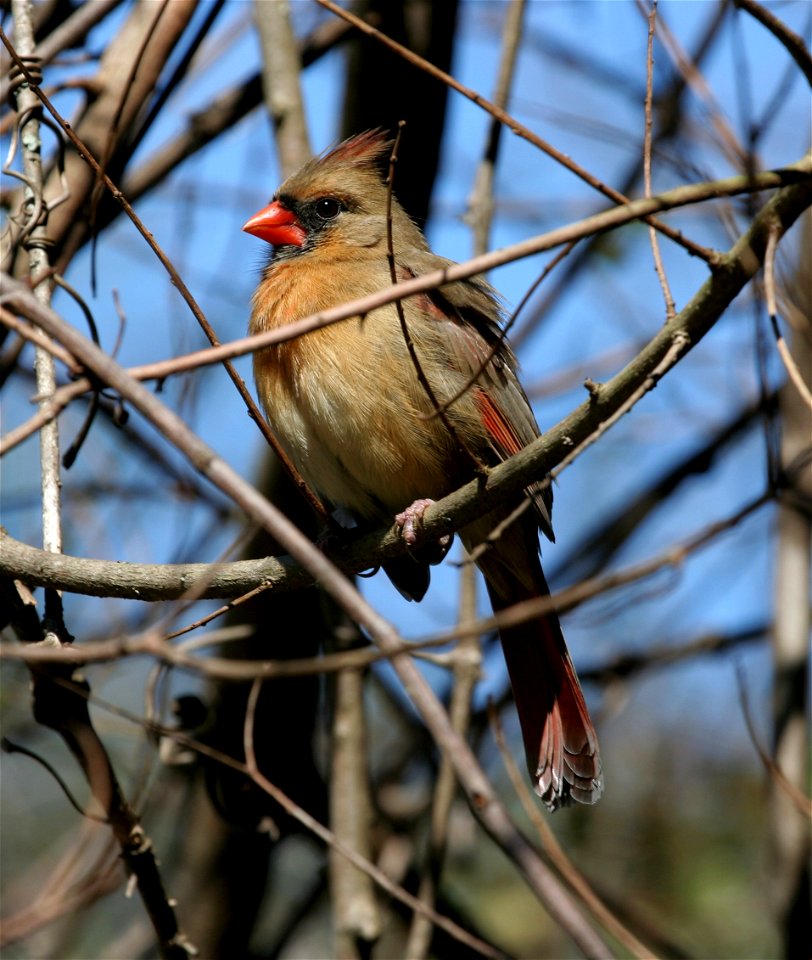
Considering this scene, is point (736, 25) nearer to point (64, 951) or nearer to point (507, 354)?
point (507, 354)

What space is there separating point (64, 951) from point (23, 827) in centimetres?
155

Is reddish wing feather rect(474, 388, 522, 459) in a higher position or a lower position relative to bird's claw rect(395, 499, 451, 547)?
higher

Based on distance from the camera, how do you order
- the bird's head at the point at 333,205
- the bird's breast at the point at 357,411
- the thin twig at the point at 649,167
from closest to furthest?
1. the thin twig at the point at 649,167
2. the bird's breast at the point at 357,411
3. the bird's head at the point at 333,205

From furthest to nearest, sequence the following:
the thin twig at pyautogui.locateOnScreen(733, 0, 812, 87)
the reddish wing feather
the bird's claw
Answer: the reddish wing feather → the bird's claw → the thin twig at pyautogui.locateOnScreen(733, 0, 812, 87)

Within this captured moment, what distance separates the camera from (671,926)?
510cm

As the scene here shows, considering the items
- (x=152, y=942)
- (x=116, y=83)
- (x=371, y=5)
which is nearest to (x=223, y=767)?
(x=152, y=942)

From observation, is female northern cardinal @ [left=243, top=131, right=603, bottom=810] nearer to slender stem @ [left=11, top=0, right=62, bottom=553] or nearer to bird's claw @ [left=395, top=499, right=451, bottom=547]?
bird's claw @ [left=395, top=499, right=451, bottom=547]

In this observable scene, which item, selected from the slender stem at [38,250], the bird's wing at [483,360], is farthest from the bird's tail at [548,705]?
Result: the slender stem at [38,250]

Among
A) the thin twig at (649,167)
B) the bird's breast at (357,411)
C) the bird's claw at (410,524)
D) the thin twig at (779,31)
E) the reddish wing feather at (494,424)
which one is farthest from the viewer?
the reddish wing feather at (494,424)

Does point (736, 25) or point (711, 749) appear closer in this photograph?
point (736, 25)

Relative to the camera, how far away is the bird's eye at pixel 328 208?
4.07 m

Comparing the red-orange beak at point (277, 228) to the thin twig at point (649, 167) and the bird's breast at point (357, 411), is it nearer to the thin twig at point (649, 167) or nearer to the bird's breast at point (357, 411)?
the bird's breast at point (357, 411)

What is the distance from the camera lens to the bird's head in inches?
158

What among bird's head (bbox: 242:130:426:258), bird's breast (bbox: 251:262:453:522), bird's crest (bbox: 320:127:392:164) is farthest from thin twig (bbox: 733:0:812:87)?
bird's crest (bbox: 320:127:392:164)
